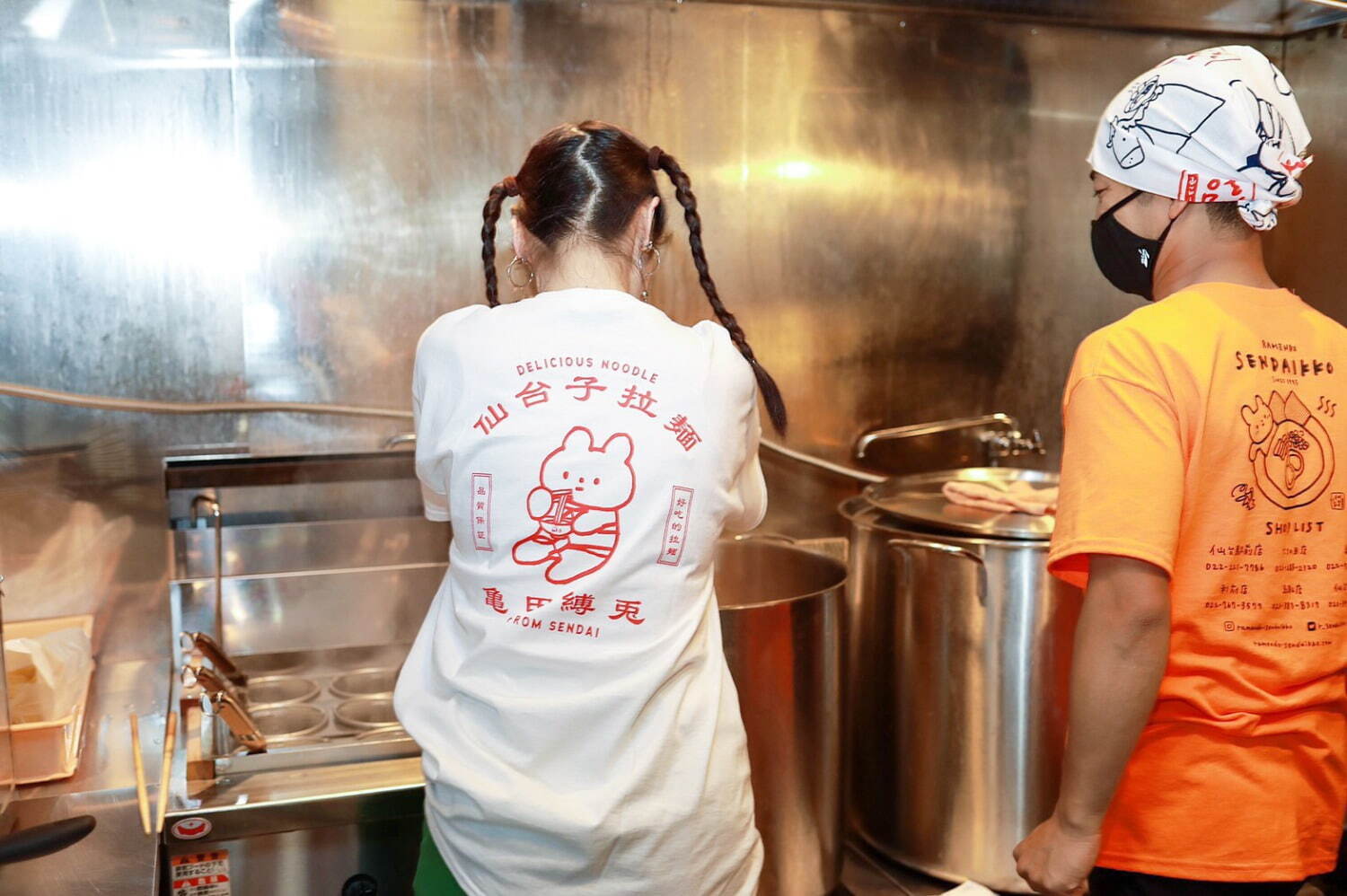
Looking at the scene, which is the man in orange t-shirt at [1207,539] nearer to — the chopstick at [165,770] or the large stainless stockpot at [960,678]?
the large stainless stockpot at [960,678]

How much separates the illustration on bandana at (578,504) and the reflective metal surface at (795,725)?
609mm

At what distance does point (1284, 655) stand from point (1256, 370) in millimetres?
280

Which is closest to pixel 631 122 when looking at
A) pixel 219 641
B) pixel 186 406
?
pixel 186 406

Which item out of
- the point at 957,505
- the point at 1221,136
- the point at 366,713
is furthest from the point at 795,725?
the point at 1221,136

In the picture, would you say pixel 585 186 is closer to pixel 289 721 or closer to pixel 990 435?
pixel 289 721

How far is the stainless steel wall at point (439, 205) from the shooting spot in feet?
6.32

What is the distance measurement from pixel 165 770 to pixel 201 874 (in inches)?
5.8

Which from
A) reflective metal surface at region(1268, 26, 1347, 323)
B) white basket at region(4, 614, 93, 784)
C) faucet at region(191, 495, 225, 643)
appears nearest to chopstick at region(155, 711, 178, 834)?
white basket at region(4, 614, 93, 784)

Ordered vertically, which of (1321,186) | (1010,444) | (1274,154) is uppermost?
(1321,186)


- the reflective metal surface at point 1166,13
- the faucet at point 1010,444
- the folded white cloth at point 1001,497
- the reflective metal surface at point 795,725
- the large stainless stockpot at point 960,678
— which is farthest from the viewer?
the faucet at point 1010,444

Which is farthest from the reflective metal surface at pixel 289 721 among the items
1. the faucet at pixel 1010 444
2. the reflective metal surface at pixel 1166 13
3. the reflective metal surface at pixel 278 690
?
the reflective metal surface at pixel 1166 13

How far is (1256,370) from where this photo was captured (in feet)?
3.57

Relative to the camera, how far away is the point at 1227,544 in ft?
3.58

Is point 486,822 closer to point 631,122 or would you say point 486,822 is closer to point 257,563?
point 257,563
